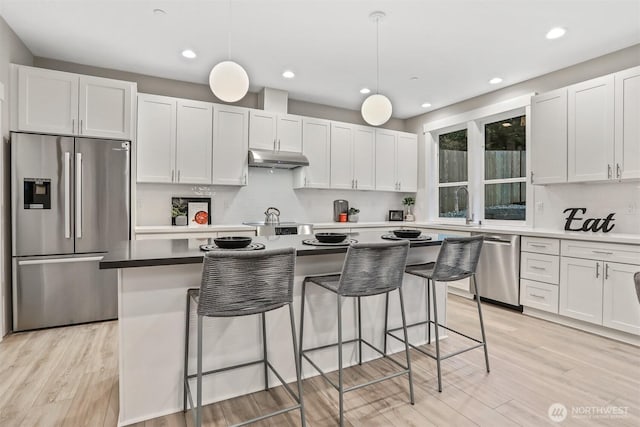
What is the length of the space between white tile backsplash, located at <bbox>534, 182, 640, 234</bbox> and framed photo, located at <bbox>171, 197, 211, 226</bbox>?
162 inches

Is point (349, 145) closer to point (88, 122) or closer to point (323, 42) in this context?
point (323, 42)

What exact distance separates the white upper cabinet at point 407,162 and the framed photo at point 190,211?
309 centimetres

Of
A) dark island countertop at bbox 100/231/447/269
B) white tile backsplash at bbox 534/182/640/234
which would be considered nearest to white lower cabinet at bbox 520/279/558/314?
white tile backsplash at bbox 534/182/640/234

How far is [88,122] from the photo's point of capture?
3.35 metres

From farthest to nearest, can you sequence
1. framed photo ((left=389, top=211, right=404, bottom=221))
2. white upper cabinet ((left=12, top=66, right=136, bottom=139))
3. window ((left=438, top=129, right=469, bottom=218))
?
framed photo ((left=389, top=211, right=404, bottom=221))
window ((left=438, top=129, right=469, bottom=218))
white upper cabinet ((left=12, top=66, right=136, bottom=139))

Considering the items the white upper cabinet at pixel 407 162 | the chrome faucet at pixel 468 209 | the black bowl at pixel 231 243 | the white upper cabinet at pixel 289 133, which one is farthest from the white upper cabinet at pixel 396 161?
the black bowl at pixel 231 243

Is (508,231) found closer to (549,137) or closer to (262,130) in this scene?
(549,137)

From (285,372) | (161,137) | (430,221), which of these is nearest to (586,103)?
(430,221)

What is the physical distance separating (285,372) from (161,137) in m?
3.01

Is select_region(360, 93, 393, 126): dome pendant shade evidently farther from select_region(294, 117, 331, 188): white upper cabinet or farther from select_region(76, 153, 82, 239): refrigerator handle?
select_region(76, 153, 82, 239): refrigerator handle

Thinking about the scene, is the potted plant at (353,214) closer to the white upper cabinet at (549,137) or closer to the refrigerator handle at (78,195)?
the white upper cabinet at (549,137)

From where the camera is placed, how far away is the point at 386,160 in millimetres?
5465

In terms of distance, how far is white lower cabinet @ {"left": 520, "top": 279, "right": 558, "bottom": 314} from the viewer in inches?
135

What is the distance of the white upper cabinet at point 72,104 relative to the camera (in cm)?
311
